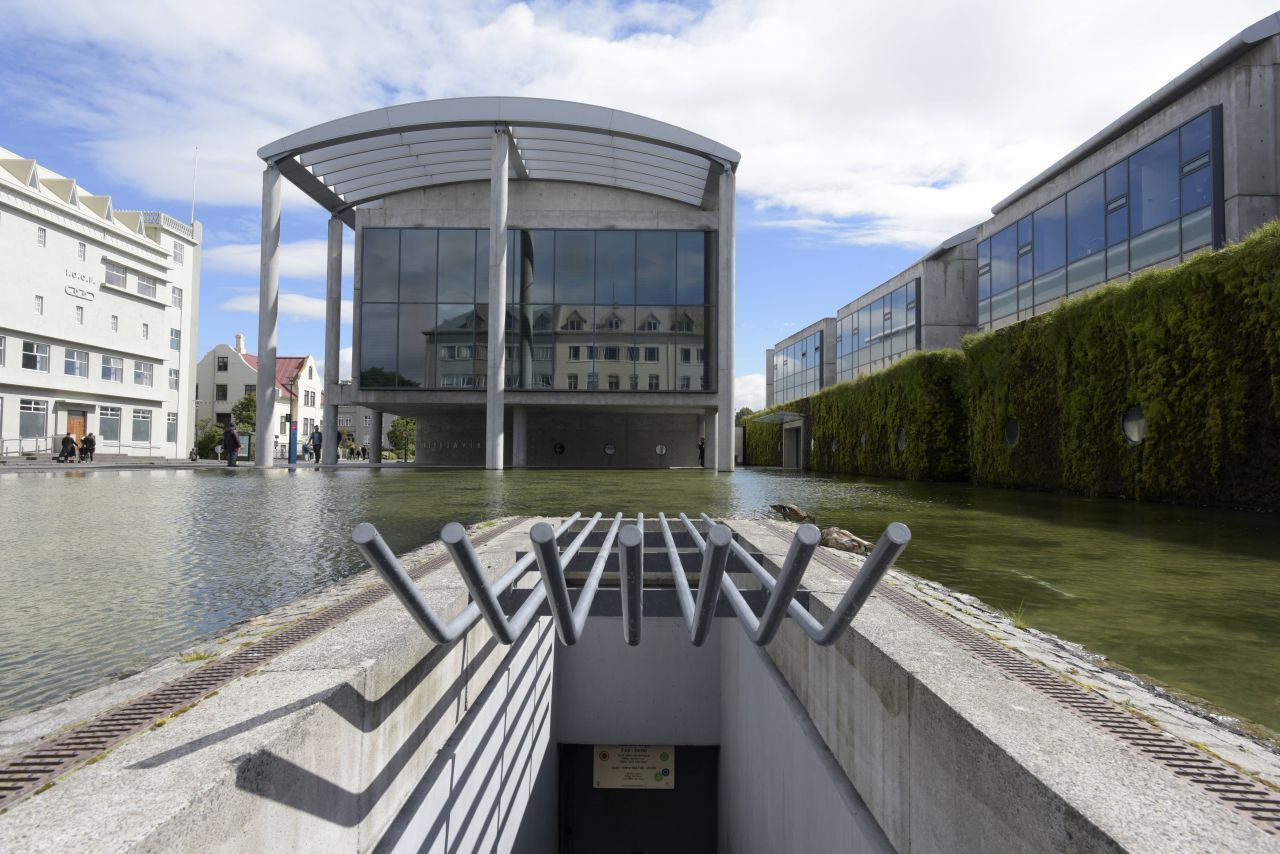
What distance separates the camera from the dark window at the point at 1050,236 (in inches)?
861

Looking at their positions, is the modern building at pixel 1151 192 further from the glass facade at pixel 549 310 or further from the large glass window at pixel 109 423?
the large glass window at pixel 109 423

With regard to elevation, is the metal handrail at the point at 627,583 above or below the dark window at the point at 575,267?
below

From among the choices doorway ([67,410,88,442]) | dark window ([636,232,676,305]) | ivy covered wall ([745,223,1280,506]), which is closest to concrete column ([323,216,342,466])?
dark window ([636,232,676,305])

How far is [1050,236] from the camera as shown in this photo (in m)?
22.5

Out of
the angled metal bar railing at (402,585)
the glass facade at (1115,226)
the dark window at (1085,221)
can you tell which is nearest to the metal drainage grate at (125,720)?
the angled metal bar railing at (402,585)

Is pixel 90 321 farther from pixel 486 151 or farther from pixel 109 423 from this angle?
pixel 486 151

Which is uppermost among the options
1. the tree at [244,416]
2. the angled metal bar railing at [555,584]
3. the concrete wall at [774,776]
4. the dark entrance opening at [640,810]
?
the tree at [244,416]

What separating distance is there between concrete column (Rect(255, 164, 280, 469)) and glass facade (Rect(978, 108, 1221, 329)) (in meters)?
27.0

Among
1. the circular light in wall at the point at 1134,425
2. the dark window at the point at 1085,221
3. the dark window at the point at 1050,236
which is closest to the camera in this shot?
the circular light in wall at the point at 1134,425

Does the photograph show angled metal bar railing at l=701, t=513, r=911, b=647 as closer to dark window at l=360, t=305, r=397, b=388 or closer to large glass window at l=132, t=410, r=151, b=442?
dark window at l=360, t=305, r=397, b=388

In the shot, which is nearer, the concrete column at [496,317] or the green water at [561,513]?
the green water at [561,513]

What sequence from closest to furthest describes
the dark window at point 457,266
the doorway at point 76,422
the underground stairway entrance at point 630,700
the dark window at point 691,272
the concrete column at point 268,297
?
the underground stairway entrance at point 630,700 → the concrete column at point 268,297 → the dark window at point 457,266 → the dark window at point 691,272 → the doorway at point 76,422

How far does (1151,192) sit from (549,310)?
19811 mm

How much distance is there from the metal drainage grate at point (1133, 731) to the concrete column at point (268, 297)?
1072 inches
